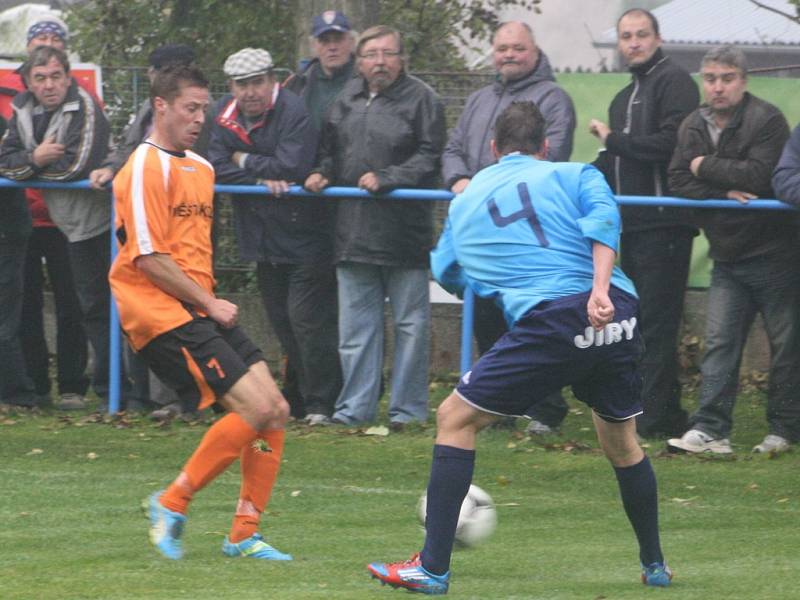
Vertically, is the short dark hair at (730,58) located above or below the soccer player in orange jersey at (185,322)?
above

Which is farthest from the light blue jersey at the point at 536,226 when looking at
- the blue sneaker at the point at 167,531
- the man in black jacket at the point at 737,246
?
the man in black jacket at the point at 737,246

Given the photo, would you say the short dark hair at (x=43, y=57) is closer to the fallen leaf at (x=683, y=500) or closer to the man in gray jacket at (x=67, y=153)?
the man in gray jacket at (x=67, y=153)

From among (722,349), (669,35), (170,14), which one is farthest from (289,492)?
(669,35)

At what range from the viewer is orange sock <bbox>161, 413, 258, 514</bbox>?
7.18m

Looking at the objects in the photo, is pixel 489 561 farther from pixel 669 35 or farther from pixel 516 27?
pixel 669 35

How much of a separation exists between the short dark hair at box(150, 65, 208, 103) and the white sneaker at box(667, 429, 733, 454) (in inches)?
157

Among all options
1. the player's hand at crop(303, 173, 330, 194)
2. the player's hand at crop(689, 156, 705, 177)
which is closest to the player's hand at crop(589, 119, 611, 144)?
the player's hand at crop(689, 156, 705, 177)

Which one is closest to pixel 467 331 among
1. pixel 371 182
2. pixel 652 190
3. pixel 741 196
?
pixel 371 182

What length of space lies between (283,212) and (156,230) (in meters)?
3.85

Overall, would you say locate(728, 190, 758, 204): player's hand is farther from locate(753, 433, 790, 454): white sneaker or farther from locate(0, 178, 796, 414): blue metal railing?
locate(753, 433, 790, 454): white sneaker

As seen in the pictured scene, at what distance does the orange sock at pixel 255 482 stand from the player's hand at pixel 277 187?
3.86 meters

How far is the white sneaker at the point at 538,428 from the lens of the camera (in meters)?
10.6

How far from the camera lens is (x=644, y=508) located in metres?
6.73

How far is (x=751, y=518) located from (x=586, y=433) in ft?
8.74
